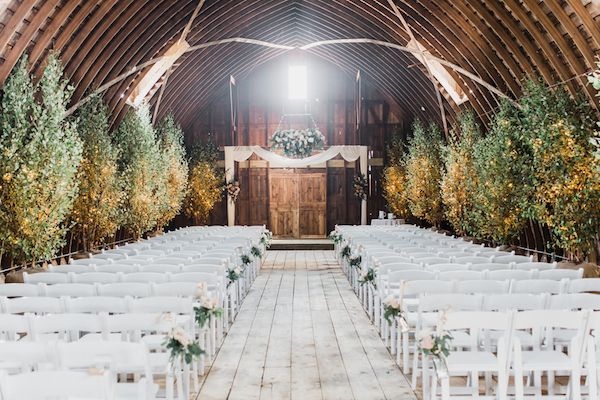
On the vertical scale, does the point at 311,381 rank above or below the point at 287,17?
below

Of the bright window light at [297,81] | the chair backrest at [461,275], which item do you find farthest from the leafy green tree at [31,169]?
the bright window light at [297,81]

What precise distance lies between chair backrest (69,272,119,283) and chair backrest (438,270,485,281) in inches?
145

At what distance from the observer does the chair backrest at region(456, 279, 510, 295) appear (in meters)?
7.34

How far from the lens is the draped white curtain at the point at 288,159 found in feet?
82.2

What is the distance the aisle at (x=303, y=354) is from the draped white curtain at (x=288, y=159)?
1111 cm

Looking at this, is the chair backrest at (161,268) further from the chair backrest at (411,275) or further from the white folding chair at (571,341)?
the white folding chair at (571,341)

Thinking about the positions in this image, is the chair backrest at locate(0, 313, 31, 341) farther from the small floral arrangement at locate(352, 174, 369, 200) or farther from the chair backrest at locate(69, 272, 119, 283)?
the small floral arrangement at locate(352, 174, 369, 200)

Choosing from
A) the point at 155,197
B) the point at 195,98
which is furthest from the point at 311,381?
the point at 195,98

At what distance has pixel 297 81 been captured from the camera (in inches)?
1128

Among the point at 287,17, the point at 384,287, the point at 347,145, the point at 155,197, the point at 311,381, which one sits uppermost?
the point at 287,17

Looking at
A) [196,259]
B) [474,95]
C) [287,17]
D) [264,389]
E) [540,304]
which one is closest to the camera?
[540,304]

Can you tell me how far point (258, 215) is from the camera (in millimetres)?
28141

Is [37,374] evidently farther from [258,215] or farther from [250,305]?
[258,215]

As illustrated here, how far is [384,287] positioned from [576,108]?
190 inches
